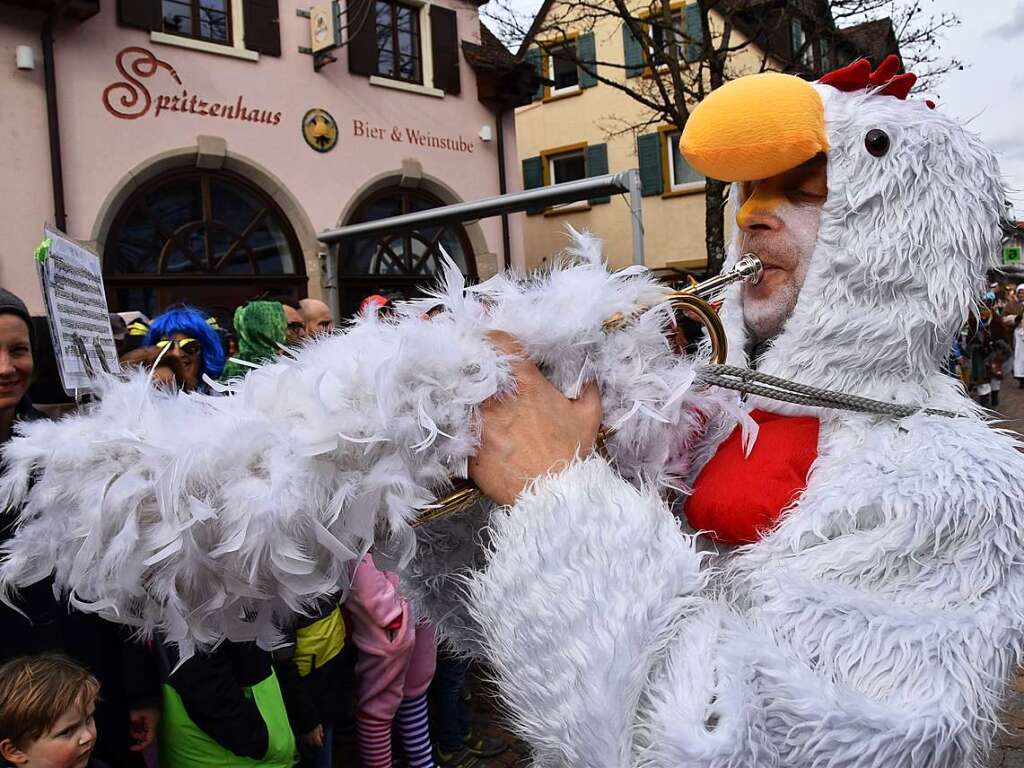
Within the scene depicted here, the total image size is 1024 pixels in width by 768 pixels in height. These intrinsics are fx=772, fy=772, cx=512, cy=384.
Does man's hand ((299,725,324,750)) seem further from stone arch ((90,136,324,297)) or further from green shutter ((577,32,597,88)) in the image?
green shutter ((577,32,597,88))

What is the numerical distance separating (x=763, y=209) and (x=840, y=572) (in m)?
0.57

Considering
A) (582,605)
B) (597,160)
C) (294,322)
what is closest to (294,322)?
(294,322)

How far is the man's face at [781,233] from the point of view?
117 cm

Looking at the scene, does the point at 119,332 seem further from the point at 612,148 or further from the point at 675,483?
the point at 612,148

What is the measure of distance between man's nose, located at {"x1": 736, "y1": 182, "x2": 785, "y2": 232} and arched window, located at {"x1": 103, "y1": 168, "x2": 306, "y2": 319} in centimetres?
763

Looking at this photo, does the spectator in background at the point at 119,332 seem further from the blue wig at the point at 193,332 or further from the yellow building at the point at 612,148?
the yellow building at the point at 612,148

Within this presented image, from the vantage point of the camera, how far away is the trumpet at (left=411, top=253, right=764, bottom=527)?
40.6 inches

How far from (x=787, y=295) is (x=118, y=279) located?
26.1 ft

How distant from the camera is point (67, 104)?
744 cm

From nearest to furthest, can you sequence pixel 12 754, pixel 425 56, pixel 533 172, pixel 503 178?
pixel 12 754, pixel 425 56, pixel 503 178, pixel 533 172

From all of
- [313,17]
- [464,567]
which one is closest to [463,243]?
[313,17]

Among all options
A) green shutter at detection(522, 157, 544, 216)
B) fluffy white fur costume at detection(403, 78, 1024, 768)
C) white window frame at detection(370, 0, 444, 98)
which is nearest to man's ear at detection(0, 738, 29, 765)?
fluffy white fur costume at detection(403, 78, 1024, 768)

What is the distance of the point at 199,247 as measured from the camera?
8.45 metres

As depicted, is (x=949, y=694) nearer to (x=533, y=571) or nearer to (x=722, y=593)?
(x=722, y=593)
